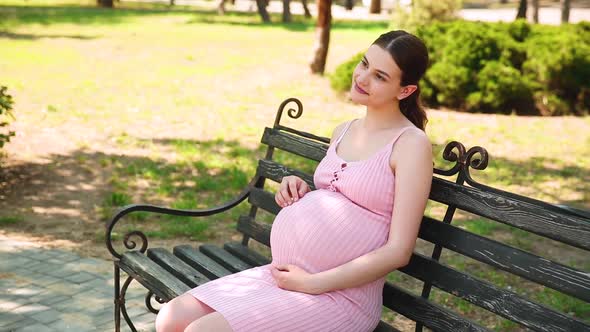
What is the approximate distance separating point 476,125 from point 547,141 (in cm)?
112

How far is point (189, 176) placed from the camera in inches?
311

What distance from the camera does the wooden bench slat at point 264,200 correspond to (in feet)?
13.3

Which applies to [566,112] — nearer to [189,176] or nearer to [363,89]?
[189,176]

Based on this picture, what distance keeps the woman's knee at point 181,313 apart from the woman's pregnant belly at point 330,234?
38cm

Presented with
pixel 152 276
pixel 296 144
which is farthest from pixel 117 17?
pixel 152 276

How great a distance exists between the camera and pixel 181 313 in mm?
2902

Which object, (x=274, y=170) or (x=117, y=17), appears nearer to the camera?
(x=274, y=170)

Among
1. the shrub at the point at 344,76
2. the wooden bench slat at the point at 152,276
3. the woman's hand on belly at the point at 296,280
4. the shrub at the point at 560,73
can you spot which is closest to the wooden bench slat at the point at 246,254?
the wooden bench slat at the point at 152,276

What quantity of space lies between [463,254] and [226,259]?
57.9 inches

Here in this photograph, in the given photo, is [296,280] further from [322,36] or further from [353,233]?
[322,36]

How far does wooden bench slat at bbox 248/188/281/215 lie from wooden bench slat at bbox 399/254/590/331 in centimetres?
105

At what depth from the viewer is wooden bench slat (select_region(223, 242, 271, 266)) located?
156 inches

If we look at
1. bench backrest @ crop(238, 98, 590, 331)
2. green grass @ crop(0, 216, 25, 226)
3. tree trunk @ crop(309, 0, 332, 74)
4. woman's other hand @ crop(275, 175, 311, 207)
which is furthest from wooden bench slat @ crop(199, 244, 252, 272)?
tree trunk @ crop(309, 0, 332, 74)

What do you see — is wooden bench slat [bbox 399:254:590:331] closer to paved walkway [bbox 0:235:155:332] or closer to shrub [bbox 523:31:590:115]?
paved walkway [bbox 0:235:155:332]
